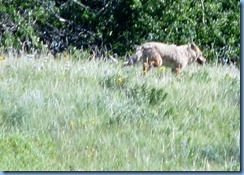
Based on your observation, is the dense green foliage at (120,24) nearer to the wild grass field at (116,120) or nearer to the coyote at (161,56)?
the coyote at (161,56)

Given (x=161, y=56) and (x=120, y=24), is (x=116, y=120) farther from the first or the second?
(x=120, y=24)

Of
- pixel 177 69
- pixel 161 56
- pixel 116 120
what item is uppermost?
pixel 161 56

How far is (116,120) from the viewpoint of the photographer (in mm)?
7652

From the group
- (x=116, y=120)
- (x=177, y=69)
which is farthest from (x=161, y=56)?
(x=116, y=120)

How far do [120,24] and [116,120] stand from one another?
797cm

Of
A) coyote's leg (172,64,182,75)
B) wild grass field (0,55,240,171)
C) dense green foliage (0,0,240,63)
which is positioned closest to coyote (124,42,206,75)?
coyote's leg (172,64,182,75)

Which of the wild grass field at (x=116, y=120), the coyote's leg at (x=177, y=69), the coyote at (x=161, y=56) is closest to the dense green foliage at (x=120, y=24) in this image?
the coyote at (x=161, y=56)

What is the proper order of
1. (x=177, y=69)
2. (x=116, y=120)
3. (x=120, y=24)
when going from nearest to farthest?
(x=116, y=120) < (x=177, y=69) < (x=120, y=24)

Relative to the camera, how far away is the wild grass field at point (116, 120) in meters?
6.92

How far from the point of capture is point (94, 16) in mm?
15227

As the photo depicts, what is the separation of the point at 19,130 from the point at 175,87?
1956 mm

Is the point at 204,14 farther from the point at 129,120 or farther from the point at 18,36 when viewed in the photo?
the point at 129,120

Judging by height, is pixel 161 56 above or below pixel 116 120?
above

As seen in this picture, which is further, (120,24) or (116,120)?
(120,24)
